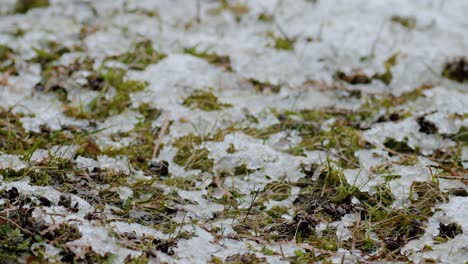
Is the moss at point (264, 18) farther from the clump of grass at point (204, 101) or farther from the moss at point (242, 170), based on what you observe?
the moss at point (242, 170)

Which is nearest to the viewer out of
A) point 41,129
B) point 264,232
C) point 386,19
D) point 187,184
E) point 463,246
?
point 463,246

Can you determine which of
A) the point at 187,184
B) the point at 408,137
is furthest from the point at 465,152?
the point at 187,184

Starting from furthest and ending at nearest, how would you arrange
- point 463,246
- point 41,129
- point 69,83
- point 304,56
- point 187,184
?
1. point 304,56
2. point 69,83
3. point 41,129
4. point 187,184
5. point 463,246

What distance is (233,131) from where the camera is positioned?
296 cm

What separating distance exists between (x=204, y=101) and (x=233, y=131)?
15.5 inches

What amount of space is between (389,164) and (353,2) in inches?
95.6

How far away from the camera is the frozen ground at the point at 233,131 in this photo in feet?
6.79

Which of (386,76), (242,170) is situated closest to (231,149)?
(242,170)

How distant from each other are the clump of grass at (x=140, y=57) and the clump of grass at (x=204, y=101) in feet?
1.71

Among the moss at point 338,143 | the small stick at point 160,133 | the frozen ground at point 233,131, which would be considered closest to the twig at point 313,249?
the frozen ground at point 233,131

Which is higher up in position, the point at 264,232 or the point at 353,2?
the point at 353,2

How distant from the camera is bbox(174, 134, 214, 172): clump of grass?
267cm

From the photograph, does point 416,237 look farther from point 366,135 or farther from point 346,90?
point 346,90

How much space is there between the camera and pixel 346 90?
3465 mm
